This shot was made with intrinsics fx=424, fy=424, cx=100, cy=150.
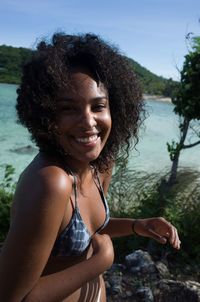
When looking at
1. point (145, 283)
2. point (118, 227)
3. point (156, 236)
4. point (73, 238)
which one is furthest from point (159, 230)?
point (145, 283)

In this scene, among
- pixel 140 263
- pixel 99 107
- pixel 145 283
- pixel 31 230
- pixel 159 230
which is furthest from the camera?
pixel 140 263

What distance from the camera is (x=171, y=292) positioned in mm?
3330

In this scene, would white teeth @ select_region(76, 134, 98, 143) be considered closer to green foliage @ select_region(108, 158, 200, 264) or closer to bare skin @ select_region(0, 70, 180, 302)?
bare skin @ select_region(0, 70, 180, 302)

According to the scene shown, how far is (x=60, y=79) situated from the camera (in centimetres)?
141

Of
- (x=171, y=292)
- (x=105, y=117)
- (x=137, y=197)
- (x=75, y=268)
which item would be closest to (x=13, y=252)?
(x=75, y=268)

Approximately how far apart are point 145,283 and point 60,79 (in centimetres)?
266

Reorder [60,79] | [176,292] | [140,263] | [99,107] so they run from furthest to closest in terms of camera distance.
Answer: [140,263] < [176,292] < [99,107] < [60,79]

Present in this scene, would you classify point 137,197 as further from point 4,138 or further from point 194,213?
point 4,138

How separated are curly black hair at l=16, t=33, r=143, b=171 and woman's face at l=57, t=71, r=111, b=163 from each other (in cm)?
3

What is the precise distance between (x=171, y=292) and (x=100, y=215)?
199 cm

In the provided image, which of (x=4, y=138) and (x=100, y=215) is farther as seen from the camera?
(x=4, y=138)

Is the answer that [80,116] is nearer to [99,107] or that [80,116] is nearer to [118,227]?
[99,107]

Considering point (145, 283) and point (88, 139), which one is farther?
point (145, 283)

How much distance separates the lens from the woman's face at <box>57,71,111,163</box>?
142 cm
